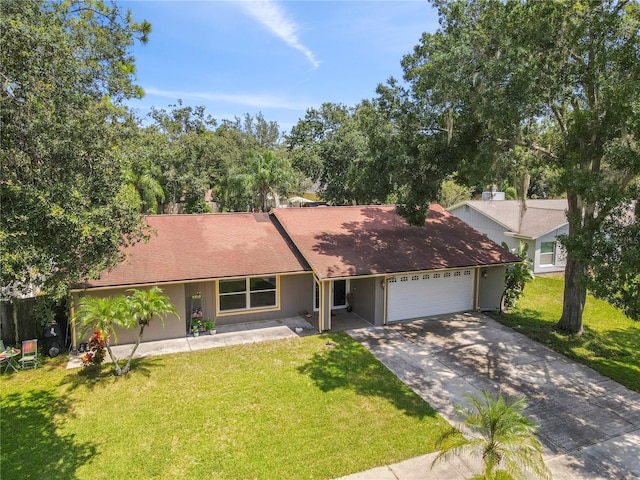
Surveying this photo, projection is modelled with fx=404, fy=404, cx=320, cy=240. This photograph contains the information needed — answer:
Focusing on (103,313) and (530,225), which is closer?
(103,313)

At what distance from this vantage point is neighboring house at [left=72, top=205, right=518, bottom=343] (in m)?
13.5

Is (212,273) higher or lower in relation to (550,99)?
lower

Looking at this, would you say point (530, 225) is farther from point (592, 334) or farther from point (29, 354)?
point (29, 354)

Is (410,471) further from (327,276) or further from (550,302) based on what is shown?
(550,302)

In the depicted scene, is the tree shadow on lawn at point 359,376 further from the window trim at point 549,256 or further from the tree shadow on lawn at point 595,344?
the window trim at point 549,256

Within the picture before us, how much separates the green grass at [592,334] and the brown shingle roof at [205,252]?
29.9 ft

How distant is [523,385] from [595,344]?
16.1ft

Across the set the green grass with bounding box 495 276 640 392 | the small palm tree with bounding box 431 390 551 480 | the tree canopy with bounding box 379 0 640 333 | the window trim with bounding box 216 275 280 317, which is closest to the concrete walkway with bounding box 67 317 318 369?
the window trim with bounding box 216 275 280 317

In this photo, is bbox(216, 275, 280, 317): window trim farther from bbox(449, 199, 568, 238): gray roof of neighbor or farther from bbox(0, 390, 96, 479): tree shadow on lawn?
bbox(449, 199, 568, 238): gray roof of neighbor

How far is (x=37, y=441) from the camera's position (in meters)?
8.24

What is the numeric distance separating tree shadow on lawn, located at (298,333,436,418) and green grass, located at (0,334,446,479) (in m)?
0.05

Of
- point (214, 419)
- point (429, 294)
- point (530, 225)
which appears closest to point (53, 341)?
point (214, 419)

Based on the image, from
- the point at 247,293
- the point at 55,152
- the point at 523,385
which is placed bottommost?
the point at 523,385

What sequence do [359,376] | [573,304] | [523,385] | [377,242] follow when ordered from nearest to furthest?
[523,385]
[359,376]
[573,304]
[377,242]
